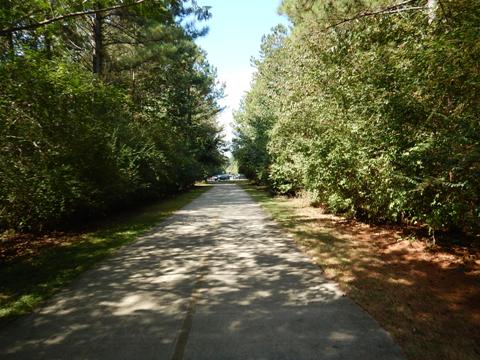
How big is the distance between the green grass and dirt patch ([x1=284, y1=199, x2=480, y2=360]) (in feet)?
15.9

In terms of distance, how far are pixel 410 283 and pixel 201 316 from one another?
11.4 ft

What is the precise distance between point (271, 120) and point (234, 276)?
60.6ft

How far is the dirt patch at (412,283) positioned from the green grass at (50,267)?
15.9 ft

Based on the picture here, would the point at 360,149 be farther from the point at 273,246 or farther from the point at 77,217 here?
the point at 77,217

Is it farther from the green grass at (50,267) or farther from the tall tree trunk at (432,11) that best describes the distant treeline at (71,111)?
the tall tree trunk at (432,11)

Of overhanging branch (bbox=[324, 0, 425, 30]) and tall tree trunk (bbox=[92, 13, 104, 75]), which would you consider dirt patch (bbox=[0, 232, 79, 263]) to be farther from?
tall tree trunk (bbox=[92, 13, 104, 75])

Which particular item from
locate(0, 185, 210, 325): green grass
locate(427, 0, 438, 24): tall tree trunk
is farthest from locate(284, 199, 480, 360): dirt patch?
locate(0, 185, 210, 325): green grass

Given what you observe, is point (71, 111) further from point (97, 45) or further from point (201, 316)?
point (97, 45)

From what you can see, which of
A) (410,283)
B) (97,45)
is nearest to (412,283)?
(410,283)

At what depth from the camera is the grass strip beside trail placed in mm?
3557

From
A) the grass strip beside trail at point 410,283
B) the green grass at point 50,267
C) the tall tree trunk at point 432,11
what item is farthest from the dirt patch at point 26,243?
the tall tree trunk at point 432,11

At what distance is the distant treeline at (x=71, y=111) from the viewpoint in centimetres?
666

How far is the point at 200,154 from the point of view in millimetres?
38000

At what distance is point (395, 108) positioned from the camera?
228 inches
